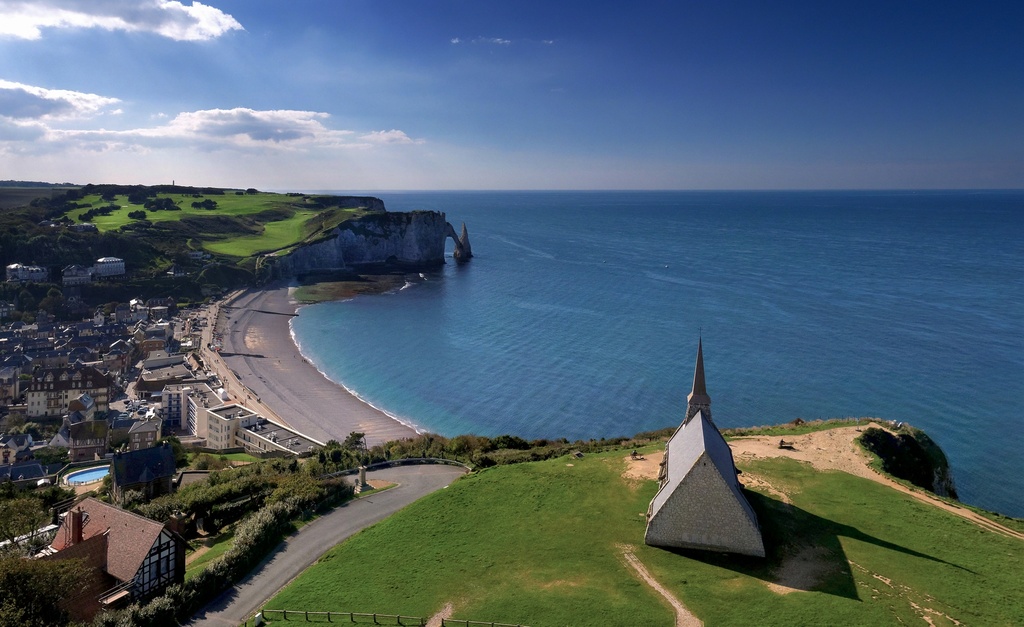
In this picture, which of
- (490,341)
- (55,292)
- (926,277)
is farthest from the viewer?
(926,277)

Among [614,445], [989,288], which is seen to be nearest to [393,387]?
[614,445]

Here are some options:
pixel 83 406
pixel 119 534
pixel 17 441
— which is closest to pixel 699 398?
pixel 119 534

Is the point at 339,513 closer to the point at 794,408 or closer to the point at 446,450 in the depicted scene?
the point at 446,450

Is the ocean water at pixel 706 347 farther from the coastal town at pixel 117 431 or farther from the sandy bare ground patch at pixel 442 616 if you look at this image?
the sandy bare ground patch at pixel 442 616

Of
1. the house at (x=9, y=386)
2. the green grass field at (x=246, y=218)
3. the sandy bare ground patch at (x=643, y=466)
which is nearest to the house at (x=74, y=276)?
the green grass field at (x=246, y=218)

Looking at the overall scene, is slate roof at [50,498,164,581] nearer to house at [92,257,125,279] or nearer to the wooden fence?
the wooden fence

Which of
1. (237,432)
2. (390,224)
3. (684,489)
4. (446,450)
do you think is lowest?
(237,432)

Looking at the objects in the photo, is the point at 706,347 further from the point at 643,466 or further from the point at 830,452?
the point at 643,466
